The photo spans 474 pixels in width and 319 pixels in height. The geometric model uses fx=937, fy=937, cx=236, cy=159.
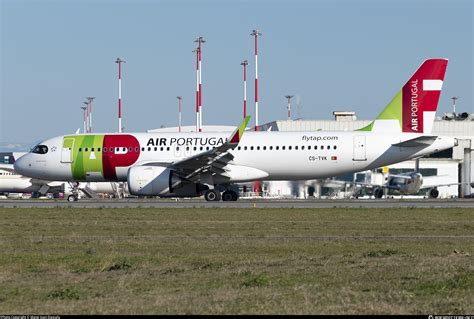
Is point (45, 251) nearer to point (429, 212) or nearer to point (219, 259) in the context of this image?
point (219, 259)

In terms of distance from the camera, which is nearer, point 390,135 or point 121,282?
point 121,282

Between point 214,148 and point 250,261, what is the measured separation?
2760cm

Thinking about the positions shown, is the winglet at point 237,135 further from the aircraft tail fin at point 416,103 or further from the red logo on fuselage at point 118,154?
the aircraft tail fin at point 416,103

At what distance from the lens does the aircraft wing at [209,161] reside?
46.7 meters

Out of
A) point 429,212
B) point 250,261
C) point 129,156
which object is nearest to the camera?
point 250,261

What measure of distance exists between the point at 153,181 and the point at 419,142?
13.7 m

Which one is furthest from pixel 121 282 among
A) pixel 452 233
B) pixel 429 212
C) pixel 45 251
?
pixel 429 212

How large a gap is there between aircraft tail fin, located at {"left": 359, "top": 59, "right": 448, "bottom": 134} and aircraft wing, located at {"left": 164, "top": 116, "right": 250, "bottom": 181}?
785cm

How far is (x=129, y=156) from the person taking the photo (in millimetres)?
50938

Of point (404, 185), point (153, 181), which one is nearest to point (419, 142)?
point (153, 181)

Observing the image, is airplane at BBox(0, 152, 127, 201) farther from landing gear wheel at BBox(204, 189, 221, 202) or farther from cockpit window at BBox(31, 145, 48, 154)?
landing gear wheel at BBox(204, 189, 221, 202)

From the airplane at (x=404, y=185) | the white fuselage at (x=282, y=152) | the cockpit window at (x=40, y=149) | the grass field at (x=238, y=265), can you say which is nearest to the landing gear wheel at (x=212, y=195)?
the white fuselage at (x=282, y=152)

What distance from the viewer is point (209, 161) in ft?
158

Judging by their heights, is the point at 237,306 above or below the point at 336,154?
below
